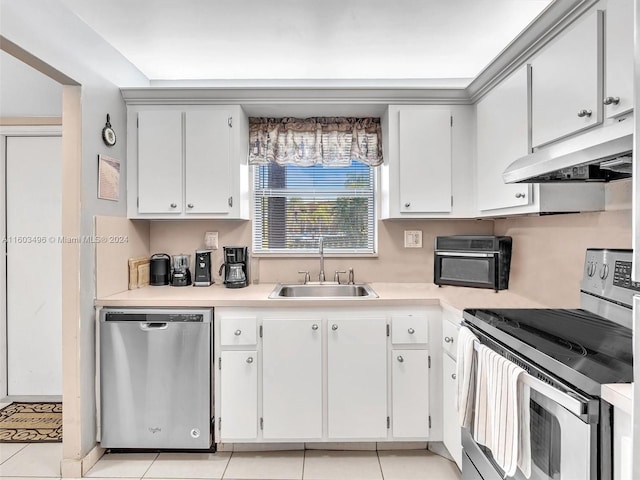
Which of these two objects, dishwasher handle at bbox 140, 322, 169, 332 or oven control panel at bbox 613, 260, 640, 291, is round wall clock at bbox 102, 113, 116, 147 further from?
oven control panel at bbox 613, 260, 640, 291

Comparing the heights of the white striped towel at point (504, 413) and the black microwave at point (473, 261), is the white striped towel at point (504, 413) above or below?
below

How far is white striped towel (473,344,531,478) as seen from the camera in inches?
46.8

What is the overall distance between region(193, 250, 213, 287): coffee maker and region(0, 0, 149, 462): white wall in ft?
1.95

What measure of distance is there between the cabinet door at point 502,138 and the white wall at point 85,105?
2240 mm

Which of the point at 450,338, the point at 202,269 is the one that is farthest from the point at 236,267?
the point at 450,338

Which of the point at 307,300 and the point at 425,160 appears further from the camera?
the point at 425,160

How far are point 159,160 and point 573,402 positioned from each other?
2479 mm

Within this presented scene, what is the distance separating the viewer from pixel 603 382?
949mm

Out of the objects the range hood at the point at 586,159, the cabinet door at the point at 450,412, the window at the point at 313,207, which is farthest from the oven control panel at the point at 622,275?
the window at the point at 313,207

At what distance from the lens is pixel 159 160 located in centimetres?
252

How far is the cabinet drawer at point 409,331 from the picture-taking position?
2168mm

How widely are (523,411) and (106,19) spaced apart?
2671 millimetres

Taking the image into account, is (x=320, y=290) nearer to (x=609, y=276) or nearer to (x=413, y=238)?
(x=413, y=238)

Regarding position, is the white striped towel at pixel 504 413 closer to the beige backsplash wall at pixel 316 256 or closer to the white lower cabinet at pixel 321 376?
the white lower cabinet at pixel 321 376
